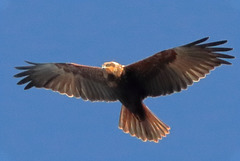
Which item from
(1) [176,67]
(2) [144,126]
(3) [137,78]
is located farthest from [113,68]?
(2) [144,126]

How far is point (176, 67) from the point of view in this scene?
1461 cm

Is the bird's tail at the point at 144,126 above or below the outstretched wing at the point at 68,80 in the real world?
below

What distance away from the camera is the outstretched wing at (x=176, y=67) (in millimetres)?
14227

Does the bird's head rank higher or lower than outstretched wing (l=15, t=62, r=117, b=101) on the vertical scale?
lower

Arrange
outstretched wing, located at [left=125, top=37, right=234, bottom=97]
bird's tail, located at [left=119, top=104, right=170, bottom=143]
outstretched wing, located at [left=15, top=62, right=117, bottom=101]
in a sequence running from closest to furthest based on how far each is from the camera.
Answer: outstretched wing, located at [left=125, top=37, right=234, bottom=97]
bird's tail, located at [left=119, top=104, right=170, bottom=143]
outstretched wing, located at [left=15, top=62, right=117, bottom=101]

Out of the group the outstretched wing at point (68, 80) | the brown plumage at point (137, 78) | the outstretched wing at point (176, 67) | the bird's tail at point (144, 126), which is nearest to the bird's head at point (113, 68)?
the brown plumage at point (137, 78)

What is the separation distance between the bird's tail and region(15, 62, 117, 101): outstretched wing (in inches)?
23.5

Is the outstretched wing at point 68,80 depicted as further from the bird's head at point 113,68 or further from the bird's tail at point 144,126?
the bird's head at point 113,68

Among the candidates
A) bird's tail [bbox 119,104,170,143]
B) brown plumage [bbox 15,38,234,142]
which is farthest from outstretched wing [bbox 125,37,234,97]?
bird's tail [bbox 119,104,170,143]

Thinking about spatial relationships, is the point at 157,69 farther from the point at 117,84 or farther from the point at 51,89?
the point at 51,89

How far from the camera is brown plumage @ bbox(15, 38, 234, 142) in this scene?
14.3 meters

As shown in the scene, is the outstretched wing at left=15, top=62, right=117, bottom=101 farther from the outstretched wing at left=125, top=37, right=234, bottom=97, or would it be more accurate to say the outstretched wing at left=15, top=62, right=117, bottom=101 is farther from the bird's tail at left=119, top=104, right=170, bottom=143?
the outstretched wing at left=125, top=37, right=234, bottom=97

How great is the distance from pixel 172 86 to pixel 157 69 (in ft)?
1.75

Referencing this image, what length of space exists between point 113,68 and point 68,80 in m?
1.83
